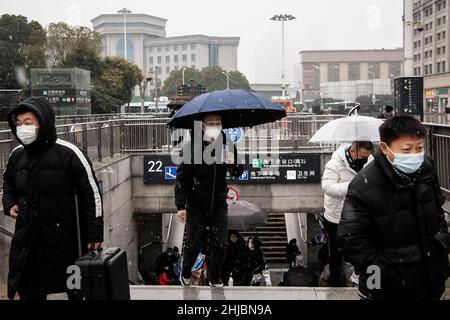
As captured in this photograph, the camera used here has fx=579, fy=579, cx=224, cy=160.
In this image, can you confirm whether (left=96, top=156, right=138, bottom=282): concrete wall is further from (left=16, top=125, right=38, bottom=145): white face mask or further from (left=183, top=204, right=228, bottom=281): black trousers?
(left=16, top=125, right=38, bottom=145): white face mask

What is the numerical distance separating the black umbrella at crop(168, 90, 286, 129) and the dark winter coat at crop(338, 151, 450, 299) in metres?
2.10

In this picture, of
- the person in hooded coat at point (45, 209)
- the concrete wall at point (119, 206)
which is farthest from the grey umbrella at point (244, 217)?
the person in hooded coat at point (45, 209)

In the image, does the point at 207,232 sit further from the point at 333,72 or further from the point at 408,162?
the point at 333,72

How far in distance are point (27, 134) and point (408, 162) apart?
2601mm

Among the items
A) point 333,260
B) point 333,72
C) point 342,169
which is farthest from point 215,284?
point 333,72

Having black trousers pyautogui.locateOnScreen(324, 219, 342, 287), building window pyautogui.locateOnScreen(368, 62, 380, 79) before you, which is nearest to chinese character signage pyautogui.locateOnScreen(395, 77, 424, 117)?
black trousers pyautogui.locateOnScreen(324, 219, 342, 287)

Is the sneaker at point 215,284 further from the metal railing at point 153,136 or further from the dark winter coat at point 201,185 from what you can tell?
the metal railing at point 153,136

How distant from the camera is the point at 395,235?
11.1ft

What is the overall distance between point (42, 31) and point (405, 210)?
126 feet

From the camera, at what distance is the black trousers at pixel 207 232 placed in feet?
17.3

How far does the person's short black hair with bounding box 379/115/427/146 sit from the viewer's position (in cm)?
346

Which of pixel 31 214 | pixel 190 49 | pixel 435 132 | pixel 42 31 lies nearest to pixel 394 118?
pixel 31 214

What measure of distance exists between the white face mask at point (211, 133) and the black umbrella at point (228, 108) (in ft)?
0.53
